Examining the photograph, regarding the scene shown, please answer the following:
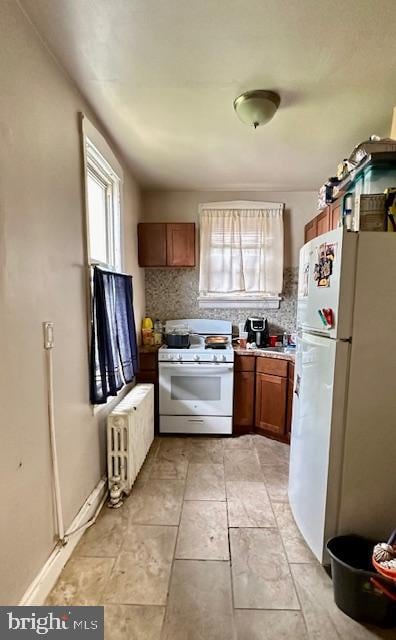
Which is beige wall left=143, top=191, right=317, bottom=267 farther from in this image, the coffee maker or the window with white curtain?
the coffee maker

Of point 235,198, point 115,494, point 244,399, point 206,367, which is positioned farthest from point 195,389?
point 235,198

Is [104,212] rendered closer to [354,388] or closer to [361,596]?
[354,388]

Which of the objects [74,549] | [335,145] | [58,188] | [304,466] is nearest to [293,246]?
[335,145]

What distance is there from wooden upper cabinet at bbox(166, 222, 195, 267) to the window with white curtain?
20cm

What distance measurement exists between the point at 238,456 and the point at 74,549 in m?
1.44

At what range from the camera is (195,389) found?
2910 mm

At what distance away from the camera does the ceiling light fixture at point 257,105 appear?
5.48 ft

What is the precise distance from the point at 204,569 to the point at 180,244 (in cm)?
267

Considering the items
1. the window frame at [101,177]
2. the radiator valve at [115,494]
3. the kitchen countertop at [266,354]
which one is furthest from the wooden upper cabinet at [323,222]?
the radiator valve at [115,494]

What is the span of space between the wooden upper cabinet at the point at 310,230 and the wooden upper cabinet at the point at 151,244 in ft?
4.96

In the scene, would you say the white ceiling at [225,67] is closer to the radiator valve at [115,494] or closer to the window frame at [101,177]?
the window frame at [101,177]

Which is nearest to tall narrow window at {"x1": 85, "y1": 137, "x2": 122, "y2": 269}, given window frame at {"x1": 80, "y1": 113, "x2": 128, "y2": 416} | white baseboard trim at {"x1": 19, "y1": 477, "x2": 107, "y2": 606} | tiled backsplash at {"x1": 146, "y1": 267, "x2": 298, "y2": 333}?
window frame at {"x1": 80, "y1": 113, "x2": 128, "y2": 416}

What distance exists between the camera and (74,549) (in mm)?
1624

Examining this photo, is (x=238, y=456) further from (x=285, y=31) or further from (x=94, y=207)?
(x=285, y=31)
